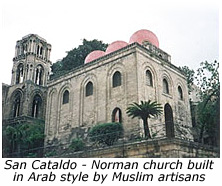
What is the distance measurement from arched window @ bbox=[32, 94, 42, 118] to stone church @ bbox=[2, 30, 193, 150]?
6650 mm

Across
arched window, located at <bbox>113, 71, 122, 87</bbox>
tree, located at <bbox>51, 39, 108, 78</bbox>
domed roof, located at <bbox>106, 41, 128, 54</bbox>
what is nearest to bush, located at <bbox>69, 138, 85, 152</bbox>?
arched window, located at <bbox>113, 71, 122, 87</bbox>

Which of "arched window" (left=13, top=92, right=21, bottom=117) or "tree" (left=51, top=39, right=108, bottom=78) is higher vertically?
"tree" (left=51, top=39, right=108, bottom=78)

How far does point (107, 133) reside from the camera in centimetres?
1569

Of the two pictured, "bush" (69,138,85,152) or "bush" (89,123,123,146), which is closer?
"bush" (89,123,123,146)

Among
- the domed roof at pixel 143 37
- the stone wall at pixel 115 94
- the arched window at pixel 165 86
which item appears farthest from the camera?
the domed roof at pixel 143 37

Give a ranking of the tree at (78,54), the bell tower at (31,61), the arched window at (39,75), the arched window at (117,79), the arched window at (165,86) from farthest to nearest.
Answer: the arched window at (39,75) < the bell tower at (31,61) < the tree at (78,54) < the arched window at (165,86) < the arched window at (117,79)

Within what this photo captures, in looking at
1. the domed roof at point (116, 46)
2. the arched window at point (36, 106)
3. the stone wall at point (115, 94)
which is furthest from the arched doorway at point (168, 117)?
the arched window at point (36, 106)

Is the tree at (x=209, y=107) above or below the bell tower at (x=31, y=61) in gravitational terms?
below

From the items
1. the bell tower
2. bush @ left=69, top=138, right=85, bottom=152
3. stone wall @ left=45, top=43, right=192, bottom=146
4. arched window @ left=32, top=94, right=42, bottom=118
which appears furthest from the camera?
the bell tower

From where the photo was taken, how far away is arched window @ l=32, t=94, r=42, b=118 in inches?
1171

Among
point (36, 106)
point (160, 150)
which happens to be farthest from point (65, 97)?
point (160, 150)

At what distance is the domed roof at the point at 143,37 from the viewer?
22141 mm

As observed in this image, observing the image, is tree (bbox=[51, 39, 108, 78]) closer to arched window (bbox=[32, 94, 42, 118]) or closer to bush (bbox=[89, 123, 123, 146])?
arched window (bbox=[32, 94, 42, 118])

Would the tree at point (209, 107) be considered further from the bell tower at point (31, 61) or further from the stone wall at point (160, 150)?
the bell tower at point (31, 61)
